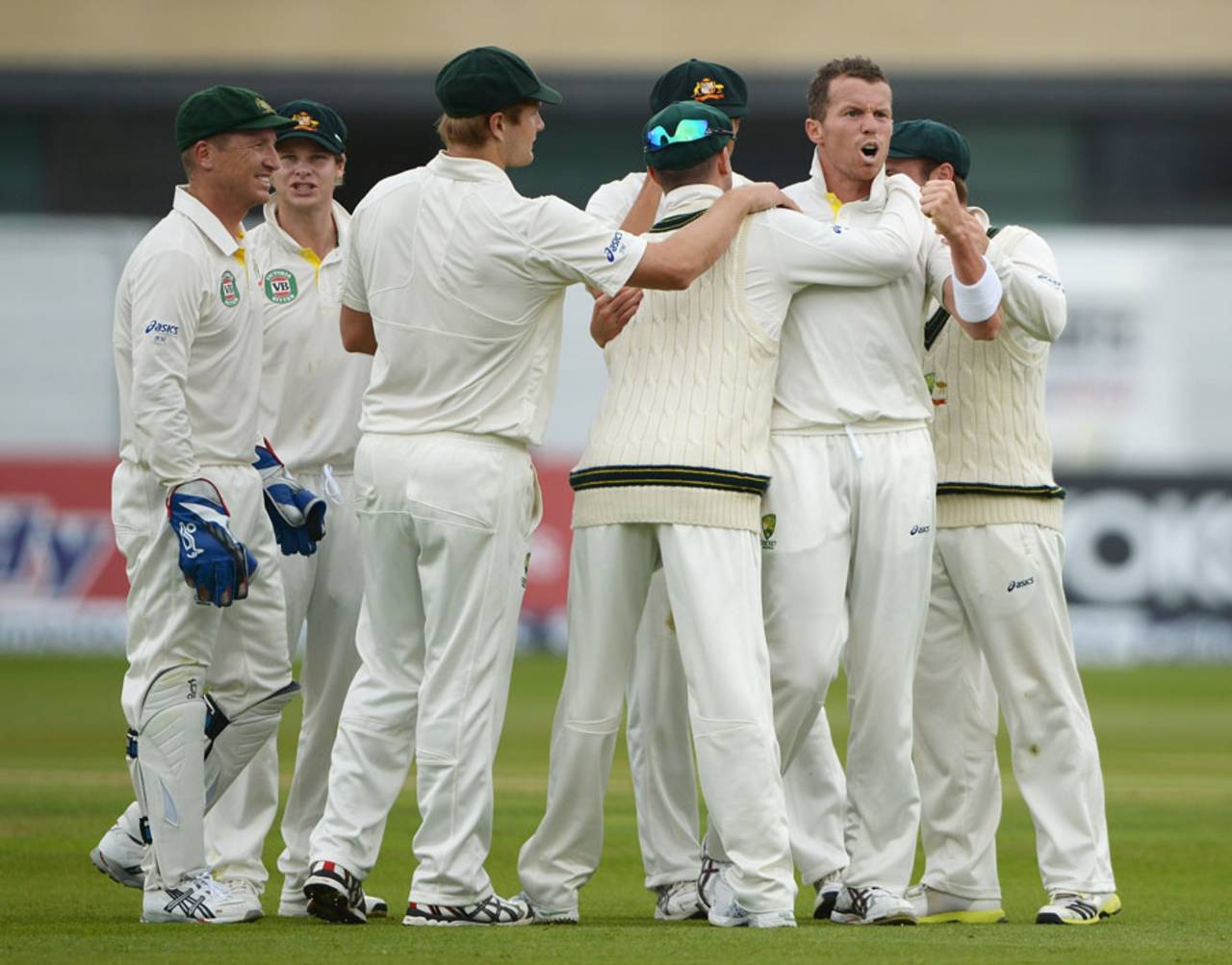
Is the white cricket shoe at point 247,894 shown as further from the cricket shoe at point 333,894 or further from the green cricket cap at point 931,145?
the green cricket cap at point 931,145

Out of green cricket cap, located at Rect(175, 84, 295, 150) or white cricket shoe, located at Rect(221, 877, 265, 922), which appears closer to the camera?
white cricket shoe, located at Rect(221, 877, 265, 922)

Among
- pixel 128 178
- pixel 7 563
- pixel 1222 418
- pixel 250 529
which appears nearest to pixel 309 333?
pixel 250 529

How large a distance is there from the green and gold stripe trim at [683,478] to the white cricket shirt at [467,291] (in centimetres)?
26

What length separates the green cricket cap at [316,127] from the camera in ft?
23.0

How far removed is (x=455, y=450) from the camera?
595 centimetres

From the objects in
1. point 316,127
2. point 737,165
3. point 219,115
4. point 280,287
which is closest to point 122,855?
point 280,287

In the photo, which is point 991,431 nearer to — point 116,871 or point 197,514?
point 197,514

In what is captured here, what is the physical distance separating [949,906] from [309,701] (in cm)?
208

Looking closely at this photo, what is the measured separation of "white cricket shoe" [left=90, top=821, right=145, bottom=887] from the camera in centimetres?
662

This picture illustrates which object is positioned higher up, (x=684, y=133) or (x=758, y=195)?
(x=684, y=133)

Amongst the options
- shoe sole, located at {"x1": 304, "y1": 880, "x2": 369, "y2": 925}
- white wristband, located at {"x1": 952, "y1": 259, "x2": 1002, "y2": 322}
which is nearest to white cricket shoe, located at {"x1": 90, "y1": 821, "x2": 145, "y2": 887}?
shoe sole, located at {"x1": 304, "y1": 880, "x2": 369, "y2": 925}

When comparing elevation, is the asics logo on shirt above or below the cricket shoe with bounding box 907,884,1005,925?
above

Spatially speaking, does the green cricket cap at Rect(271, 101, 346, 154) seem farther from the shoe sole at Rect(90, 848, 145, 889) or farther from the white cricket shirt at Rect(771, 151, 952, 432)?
the shoe sole at Rect(90, 848, 145, 889)

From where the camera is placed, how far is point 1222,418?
20.8m
